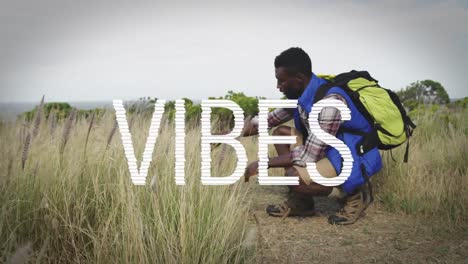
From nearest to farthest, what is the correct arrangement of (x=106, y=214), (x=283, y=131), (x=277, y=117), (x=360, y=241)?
(x=106, y=214) < (x=360, y=241) < (x=283, y=131) < (x=277, y=117)

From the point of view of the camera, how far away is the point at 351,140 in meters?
4.32

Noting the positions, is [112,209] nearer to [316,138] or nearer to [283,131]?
[316,138]

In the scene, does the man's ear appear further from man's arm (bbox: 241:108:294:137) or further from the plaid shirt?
man's arm (bbox: 241:108:294:137)

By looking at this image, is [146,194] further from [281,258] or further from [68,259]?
[281,258]

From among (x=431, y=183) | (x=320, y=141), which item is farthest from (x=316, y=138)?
(x=431, y=183)

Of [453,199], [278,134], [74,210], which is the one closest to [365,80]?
[278,134]

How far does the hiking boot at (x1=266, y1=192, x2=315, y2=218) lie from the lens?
4684 millimetres

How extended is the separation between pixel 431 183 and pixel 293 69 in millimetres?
1836

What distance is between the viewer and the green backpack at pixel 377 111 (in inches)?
169

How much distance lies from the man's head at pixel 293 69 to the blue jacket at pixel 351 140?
3.0 inches

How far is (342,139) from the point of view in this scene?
432cm

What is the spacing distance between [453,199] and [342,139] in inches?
52.0

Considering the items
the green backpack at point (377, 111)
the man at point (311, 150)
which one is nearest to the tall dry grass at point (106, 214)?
the man at point (311, 150)

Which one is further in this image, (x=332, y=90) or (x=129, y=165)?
(x=332, y=90)
